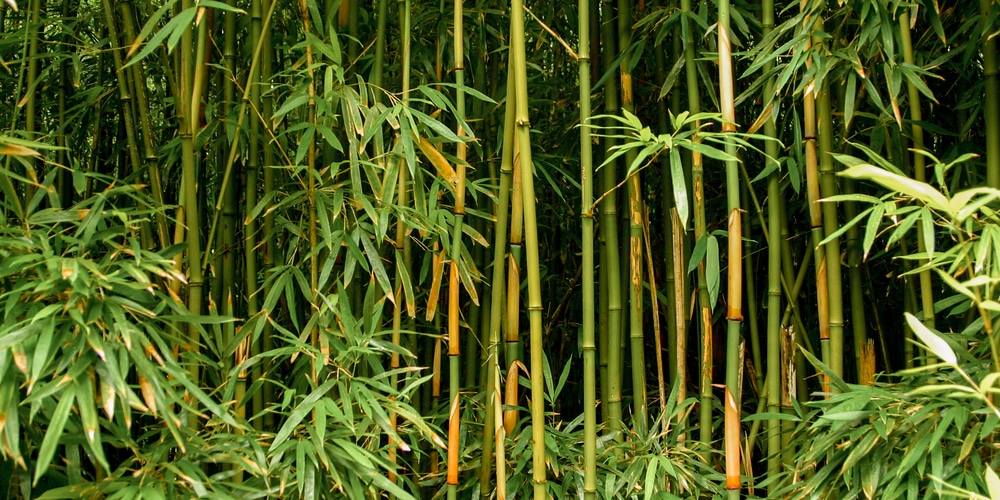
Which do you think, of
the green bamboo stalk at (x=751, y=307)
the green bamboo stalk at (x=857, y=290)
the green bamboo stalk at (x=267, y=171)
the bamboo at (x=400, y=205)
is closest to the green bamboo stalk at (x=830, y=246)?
the green bamboo stalk at (x=857, y=290)

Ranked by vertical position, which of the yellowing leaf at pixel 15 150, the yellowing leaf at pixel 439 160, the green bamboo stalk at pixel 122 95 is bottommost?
the yellowing leaf at pixel 15 150

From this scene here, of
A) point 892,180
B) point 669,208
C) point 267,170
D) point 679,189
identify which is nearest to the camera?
point 892,180

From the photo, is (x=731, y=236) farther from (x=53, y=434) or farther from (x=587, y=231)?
(x=53, y=434)

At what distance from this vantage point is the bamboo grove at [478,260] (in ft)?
4.29

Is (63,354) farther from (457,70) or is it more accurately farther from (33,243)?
(457,70)

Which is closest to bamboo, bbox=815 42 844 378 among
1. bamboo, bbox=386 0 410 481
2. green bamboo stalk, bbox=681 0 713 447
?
green bamboo stalk, bbox=681 0 713 447

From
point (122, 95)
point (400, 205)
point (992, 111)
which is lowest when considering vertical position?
point (400, 205)

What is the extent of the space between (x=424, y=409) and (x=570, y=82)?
106 cm

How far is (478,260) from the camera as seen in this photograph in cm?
204

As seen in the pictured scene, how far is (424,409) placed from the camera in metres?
1.91

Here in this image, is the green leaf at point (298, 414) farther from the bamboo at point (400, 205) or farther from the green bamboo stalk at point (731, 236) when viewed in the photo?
the green bamboo stalk at point (731, 236)

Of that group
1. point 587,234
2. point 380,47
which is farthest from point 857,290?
point 380,47

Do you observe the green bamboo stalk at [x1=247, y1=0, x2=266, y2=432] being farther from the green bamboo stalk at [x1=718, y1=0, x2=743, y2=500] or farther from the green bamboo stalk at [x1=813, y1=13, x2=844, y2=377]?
the green bamboo stalk at [x1=813, y1=13, x2=844, y2=377]

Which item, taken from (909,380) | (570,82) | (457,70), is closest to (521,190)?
(457,70)
